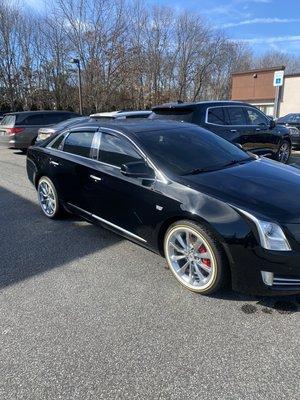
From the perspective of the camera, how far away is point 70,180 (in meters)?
5.07

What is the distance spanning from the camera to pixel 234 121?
825 cm

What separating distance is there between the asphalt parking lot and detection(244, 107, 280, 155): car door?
16.6 ft

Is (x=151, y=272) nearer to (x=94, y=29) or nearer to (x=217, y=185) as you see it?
(x=217, y=185)

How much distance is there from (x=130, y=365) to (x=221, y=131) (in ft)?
20.2

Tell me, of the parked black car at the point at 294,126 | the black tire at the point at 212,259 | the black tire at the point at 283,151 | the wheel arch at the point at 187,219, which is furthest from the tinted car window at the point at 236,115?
the black tire at the point at 212,259

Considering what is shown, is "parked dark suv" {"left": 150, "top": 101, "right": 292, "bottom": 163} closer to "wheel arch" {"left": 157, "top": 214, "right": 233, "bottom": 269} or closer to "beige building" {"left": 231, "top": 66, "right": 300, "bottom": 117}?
"wheel arch" {"left": 157, "top": 214, "right": 233, "bottom": 269}

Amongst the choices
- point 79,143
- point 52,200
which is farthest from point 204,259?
point 52,200

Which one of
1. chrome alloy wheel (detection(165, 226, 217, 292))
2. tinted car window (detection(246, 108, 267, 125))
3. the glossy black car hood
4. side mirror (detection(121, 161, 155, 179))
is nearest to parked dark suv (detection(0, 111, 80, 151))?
tinted car window (detection(246, 108, 267, 125))

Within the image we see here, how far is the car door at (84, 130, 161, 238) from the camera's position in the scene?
3873 mm

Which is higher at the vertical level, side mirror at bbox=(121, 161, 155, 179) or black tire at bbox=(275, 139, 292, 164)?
side mirror at bbox=(121, 161, 155, 179)

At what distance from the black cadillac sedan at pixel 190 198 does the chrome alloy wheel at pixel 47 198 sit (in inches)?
9.6

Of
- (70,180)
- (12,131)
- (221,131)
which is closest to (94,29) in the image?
(12,131)

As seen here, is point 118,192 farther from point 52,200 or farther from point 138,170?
point 52,200

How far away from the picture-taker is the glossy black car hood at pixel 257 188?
3.15 m
